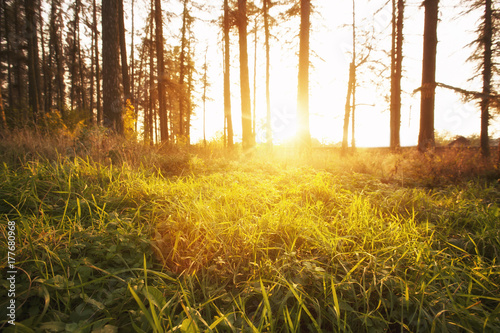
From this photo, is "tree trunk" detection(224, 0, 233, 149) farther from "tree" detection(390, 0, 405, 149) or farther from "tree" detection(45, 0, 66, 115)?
"tree" detection(45, 0, 66, 115)

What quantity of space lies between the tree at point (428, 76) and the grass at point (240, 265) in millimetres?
5450

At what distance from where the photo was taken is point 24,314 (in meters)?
1.03

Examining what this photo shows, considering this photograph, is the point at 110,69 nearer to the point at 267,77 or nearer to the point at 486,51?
the point at 267,77

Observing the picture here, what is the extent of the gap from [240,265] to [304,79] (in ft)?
26.6

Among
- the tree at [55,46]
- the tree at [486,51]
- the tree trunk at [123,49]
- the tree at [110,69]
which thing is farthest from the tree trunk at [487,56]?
the tree at [55,46]

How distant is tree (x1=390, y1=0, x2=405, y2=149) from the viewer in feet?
35.5

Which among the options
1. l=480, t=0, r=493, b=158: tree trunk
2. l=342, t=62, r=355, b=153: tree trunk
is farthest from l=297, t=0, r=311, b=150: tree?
l=480, t=0, r=493, b=158: tree trunk

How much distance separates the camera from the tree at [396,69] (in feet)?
35.5

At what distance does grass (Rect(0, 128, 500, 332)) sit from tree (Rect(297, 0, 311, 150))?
18.6 ft

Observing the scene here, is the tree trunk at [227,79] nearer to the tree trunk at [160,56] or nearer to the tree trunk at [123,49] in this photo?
the tree trunk at [160,56]

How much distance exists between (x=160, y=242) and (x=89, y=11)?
925 inches

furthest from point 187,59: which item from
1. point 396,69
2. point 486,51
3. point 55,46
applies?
point 486,51

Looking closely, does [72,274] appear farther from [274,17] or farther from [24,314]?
[274,17]

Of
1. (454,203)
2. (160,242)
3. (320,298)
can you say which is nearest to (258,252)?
(320,298)
